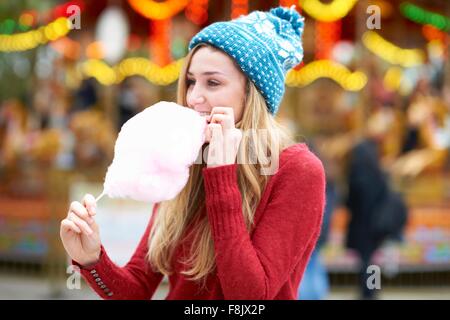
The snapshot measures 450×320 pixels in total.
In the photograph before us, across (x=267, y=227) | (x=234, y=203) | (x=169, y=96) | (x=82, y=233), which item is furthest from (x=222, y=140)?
(x=169, y=96)

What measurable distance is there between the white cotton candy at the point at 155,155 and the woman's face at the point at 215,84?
0.10 m

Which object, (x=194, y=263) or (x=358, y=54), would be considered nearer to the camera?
(x=194, y=263)

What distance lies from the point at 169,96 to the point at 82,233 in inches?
249

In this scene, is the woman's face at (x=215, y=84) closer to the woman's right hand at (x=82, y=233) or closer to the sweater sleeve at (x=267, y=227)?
the sweater sleeve at (x=267, y=227)

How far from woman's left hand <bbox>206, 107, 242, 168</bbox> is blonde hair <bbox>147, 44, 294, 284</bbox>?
0.10 metres

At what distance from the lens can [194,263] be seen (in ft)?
7.61

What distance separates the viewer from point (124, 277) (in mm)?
2434

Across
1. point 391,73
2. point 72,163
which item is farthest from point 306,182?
point 391,73

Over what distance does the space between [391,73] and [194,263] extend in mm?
7369

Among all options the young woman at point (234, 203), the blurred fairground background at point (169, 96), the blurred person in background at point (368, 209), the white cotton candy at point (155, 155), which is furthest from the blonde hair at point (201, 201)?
the blurred fairground background at point (169, 96)

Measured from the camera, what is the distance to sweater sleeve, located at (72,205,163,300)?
2371mm

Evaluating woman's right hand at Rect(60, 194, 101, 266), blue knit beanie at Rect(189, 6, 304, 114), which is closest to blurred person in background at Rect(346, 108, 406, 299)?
blue knit beanie at Rect(189, 6, 304, 114)

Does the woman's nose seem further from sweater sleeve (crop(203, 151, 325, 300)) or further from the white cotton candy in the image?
sweater sleeve (crop(203, 151, 325, 300))
